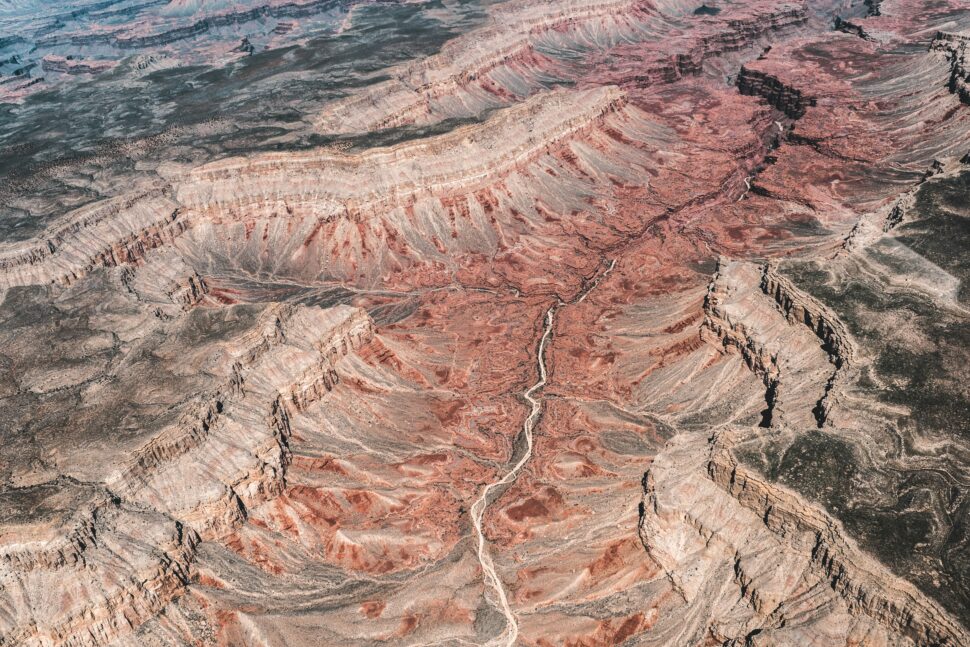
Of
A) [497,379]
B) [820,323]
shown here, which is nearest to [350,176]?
[497,379]

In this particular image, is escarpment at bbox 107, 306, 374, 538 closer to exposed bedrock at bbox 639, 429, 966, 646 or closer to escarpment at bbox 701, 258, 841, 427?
exposed bedrock at bbox 639, 429, 966, 646

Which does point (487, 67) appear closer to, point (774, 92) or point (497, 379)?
point (774, 92)

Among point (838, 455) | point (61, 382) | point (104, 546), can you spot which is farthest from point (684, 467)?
point (61, 382)

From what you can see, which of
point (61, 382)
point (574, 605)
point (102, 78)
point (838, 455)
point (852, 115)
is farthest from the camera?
point (102, 78)

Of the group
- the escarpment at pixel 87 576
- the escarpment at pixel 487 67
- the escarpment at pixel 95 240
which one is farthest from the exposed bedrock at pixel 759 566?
the escarpment at pixel 487 67

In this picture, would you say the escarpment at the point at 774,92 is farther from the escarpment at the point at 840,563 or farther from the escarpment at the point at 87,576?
the escarpment at the point at 87,576

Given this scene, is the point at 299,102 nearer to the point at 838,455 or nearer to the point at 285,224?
the point at 285,224
